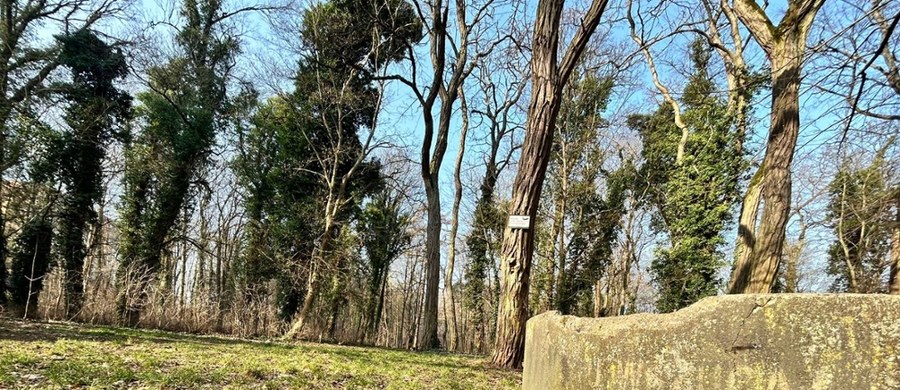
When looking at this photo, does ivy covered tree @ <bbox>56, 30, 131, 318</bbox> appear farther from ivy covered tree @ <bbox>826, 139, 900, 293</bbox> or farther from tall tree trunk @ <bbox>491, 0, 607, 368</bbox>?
ivy covered tree @ <bbox>826, 139, 900, 293</bbox>

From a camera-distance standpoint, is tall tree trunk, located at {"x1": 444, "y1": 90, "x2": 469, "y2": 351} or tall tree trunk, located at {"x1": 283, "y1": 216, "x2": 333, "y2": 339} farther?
tall tree trunk, located at {"x1": 444, "y1": 90, "x2": 469, "y2": 351}

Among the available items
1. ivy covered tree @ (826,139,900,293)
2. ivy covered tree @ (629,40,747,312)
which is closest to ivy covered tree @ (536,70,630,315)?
ivy covered tree @ (629,40,747,312)

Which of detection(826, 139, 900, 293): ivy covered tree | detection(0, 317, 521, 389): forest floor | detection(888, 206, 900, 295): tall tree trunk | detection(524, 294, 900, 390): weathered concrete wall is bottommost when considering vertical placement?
detection(0, 317, 521, 389): forest floor

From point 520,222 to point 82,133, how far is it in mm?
13194

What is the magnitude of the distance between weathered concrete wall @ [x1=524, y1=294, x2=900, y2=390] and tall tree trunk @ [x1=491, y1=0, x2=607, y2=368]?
2786 millimetres

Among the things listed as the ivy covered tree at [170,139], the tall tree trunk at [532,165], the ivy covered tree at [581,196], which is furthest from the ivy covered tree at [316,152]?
the tall tree trunk at [532,165]

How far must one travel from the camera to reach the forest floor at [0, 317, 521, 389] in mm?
3672

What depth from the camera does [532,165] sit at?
5.63m

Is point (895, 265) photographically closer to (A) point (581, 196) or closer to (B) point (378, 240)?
(A) point (581, 196)

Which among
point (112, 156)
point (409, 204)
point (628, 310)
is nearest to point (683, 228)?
point (628, 310)

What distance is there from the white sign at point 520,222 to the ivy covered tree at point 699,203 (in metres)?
7.28

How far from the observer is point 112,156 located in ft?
43.4

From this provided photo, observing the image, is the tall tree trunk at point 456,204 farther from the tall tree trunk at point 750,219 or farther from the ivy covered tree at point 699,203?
the tall tree trunk at point 750,219

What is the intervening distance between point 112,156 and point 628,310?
61.6ft
